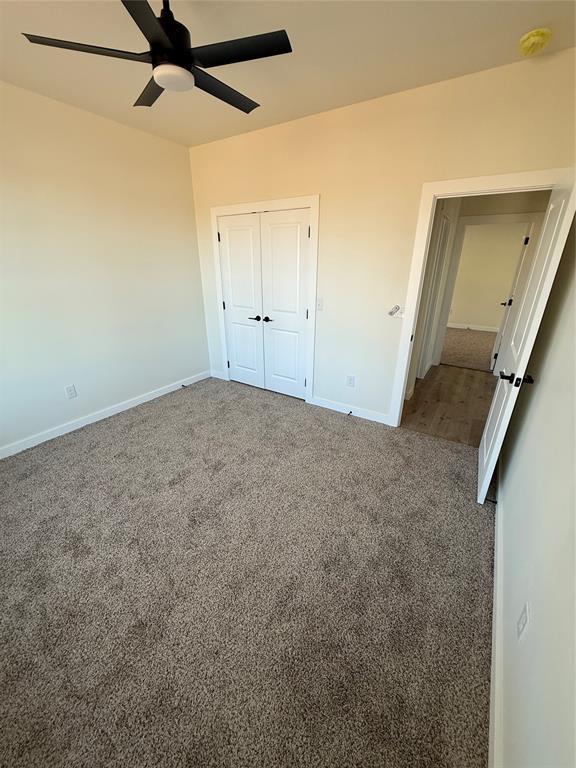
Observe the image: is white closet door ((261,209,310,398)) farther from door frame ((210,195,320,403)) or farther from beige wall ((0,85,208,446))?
beige wall ((0,85,208,446))

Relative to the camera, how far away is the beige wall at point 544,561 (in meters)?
0.77

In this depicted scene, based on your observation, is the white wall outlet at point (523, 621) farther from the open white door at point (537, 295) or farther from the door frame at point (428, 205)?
the door frame at point (428, 205)

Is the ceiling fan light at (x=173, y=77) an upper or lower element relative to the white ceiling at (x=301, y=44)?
lower

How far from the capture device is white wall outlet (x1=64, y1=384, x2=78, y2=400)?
2.85m

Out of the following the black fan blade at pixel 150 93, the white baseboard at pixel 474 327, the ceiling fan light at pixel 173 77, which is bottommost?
the white baseboard at pixel 474 327

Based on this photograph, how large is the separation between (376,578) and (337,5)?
111 inches

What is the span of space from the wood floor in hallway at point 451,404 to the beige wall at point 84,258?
117 inches

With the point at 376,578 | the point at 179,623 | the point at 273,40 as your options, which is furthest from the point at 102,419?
the point at 273,40

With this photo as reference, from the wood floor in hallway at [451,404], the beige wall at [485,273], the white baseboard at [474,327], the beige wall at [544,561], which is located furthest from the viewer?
the white baseboard at [474,327]

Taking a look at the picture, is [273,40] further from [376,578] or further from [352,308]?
[376,578]

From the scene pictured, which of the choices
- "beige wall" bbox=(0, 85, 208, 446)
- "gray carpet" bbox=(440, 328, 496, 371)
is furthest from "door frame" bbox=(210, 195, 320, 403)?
"gray carpet" bbox=(440, 328, 496, 371)

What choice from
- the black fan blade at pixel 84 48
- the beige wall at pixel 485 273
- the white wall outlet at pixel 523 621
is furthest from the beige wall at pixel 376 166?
the beige wall at pixel 485 273

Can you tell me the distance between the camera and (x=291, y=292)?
10.7 ft

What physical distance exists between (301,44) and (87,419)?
334cm
